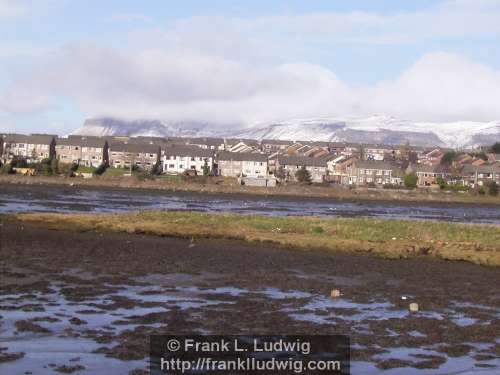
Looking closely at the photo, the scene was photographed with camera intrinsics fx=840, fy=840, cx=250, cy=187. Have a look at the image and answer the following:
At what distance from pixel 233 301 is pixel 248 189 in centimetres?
9594

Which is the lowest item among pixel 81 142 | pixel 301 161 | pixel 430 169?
pixel 430 169


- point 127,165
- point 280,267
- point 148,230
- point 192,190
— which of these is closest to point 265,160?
point 127,165

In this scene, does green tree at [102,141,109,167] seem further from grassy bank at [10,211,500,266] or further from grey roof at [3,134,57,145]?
grassy bank at [10,211,500,266]

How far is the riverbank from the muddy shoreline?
78.5m

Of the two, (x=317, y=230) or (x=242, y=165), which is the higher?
(x=242, y=165)

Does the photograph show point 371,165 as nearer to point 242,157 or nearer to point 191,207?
point 242,157

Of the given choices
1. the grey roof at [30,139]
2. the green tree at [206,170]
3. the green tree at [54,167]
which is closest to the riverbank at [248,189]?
the green tree at [54,167]

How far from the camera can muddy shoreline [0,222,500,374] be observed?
16.0 metres

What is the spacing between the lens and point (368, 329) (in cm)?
1812

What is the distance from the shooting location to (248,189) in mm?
116750

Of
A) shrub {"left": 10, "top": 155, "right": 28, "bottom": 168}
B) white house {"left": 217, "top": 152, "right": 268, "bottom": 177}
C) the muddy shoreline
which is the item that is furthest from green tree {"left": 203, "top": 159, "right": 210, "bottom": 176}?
the muddy shoreline

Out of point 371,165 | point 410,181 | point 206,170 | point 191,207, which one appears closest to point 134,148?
point 206,170

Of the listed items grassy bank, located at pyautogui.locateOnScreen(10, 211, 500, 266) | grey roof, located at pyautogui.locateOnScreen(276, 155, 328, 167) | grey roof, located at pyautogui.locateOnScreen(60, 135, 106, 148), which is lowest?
grassy bank, located at pyautogui.locateOnScreen(10, 211, 500, 266)

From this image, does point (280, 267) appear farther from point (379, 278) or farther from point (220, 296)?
point (220, 296)
